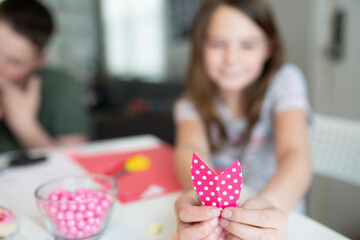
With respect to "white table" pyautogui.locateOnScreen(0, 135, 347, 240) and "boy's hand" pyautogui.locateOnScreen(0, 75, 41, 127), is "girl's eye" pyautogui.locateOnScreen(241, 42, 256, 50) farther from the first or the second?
"boy's hand" pyautogui.locateOnScreen(0, 75, 41, 127)

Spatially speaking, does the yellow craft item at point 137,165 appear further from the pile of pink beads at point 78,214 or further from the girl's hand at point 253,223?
the girl's hand at point 253,223

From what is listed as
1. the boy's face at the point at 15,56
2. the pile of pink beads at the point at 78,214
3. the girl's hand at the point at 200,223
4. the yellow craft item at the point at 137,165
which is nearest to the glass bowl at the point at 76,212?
the pile of pink beads at the point at 78,214

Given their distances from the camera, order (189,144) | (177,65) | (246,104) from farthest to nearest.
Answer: (177,65) → (246,104) → (189,144)

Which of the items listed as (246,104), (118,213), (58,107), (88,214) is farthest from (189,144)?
(58,107)

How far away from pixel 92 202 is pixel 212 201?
0.19m

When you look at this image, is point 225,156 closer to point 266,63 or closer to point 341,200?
point 266,63

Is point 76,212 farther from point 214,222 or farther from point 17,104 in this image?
point 17,104

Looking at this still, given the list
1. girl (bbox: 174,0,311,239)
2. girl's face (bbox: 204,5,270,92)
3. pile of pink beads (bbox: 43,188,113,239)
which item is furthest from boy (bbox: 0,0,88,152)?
pile of pink beads (bbox: 43,188,113,239)

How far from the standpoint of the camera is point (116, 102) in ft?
16.2

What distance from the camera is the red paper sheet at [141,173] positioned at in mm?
768

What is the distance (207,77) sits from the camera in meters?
1.18

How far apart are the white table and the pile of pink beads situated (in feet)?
0.12

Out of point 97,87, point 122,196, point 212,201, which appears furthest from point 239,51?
point 97,87

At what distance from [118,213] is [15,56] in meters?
0.87
